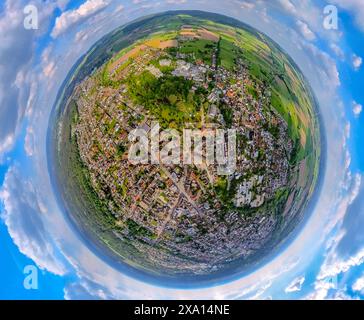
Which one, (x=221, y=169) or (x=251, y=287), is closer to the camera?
(x=221, y=169)

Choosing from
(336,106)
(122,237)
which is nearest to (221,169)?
(122,237)

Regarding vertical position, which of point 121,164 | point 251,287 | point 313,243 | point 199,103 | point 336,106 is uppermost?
point 336,106

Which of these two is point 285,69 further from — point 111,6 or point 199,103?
point 111,6

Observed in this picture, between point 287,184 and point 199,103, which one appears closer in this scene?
point 199,103

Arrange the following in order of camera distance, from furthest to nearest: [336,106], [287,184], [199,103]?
[336,106], [287,184], [199,103]

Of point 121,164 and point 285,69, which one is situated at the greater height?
point 285,69

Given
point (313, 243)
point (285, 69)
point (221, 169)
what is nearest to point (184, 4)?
point (285, 69)

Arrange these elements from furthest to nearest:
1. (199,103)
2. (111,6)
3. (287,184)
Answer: (111,6)
(287,184)
(199,103)

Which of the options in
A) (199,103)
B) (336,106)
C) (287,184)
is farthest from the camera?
(336,106)

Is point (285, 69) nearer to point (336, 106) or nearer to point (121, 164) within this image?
point (336, 106)
